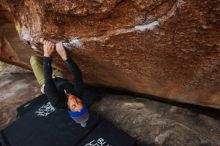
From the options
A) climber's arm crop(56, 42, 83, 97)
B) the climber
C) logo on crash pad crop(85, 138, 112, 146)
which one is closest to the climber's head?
the climber

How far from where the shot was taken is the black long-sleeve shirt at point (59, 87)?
128 inches

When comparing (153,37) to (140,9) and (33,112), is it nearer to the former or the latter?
(140,9)

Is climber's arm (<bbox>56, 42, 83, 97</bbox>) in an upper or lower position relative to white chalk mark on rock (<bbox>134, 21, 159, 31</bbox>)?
lower

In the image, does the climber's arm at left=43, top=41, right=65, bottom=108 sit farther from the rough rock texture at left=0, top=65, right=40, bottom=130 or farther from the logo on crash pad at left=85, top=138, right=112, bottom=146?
the rough rock texture at left=0, top=65, right=40, bottom=130

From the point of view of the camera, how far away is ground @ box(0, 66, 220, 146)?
321 centimetres

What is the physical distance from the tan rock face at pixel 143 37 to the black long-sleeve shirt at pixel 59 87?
0.55 ft

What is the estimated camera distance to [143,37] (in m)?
2.45

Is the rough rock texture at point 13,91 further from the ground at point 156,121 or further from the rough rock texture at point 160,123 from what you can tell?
the rough rock texture at point 160,123

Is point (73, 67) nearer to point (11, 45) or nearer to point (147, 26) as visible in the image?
point (147, 26)

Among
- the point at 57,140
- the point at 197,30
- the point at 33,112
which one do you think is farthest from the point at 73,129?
the point at 197,30

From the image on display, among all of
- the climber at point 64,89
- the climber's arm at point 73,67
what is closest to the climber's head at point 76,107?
the climber at point 64,89

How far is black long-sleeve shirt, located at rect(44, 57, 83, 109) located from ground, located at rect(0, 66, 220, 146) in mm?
738

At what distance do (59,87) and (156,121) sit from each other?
127 cm

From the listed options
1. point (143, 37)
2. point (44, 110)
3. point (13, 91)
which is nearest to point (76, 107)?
point (44, 110)
